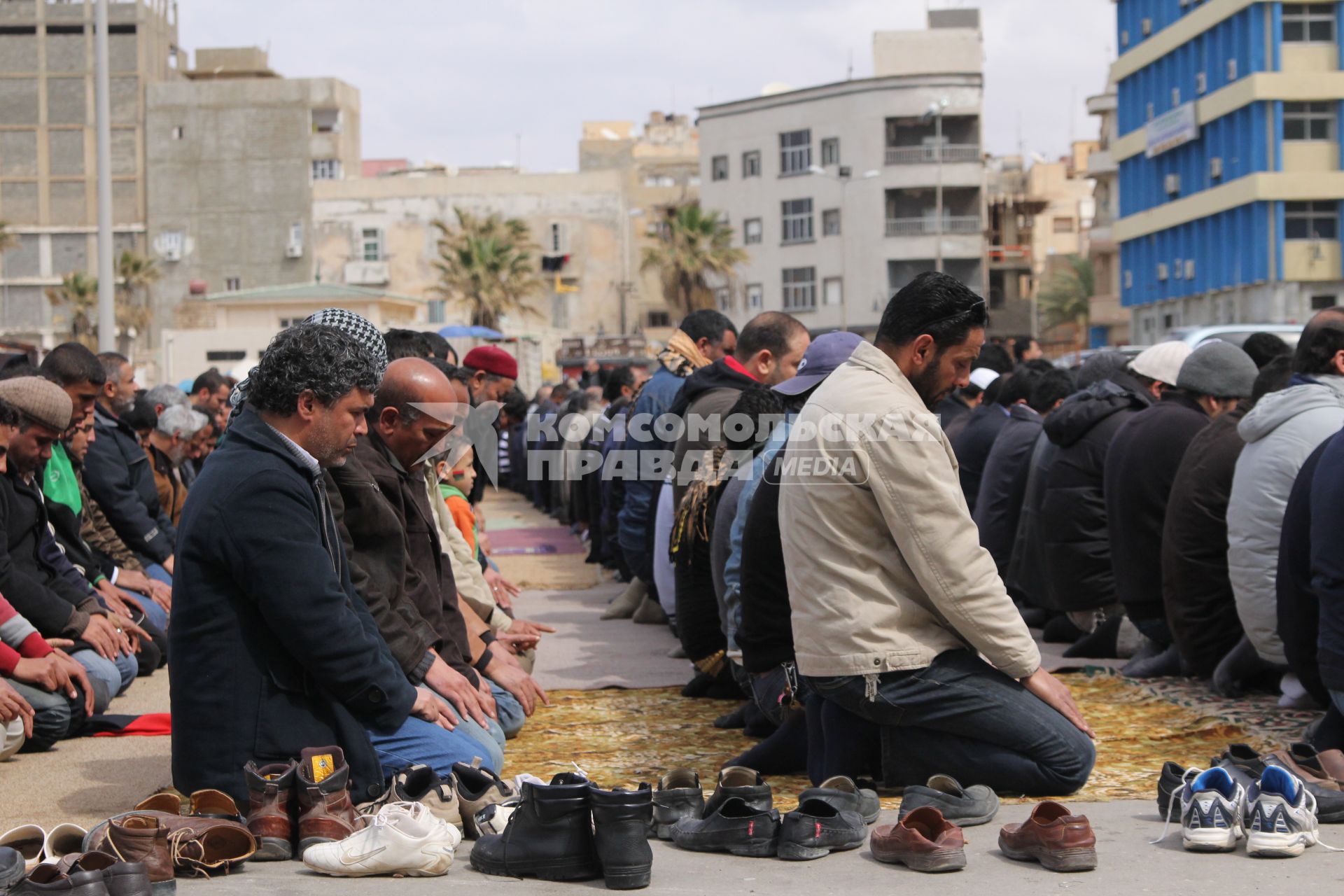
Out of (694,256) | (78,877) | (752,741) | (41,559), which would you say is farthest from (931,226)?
(78,877)

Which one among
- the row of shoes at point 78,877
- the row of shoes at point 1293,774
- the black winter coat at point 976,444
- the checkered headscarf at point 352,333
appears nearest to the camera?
the row of shoes at point 78,877

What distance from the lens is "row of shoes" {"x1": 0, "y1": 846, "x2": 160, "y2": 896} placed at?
4023mm

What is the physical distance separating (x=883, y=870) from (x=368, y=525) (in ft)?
7.82

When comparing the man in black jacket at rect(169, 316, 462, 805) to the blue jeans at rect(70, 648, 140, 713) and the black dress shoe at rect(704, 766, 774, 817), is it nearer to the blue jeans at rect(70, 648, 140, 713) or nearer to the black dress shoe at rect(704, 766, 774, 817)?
the black dress shoe at rect(704, 766, 774, 817)

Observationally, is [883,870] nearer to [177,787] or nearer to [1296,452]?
[177,787]

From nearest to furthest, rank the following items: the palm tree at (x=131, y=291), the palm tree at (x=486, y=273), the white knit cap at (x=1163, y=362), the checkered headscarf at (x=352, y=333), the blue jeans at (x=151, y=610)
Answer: the checkered headscarf at (x=352, y=333), the white knit cap at (x=1163, y=362), the blue jeans at (x=151, y=610), the palm tree at (x=486, y=273), the palm tree at (x=131, y=291)

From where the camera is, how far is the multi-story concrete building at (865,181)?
56938 mm

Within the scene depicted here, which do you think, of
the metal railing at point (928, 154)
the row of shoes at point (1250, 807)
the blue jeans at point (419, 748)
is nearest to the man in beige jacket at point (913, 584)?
the row of shoes at point (1250, 807)

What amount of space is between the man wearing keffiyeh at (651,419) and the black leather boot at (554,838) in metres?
5.10

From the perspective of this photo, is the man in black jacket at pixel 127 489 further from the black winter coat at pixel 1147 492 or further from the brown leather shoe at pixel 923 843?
the brown leather shoe at pixel 923 843

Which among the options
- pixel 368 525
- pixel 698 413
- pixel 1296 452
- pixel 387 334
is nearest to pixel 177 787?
pixel 368 525

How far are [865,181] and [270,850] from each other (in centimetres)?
5435

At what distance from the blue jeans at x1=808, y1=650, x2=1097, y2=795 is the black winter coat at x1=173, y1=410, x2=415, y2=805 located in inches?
68.0

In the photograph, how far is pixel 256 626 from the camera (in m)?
4.95
